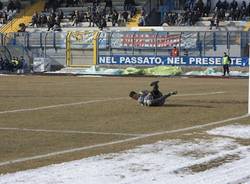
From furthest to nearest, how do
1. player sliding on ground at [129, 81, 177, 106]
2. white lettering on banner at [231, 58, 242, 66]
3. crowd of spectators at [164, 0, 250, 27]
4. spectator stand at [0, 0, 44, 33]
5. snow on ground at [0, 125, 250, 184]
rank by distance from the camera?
spectator stand at [0, 0, 44, 33]
crowd of spectators at [164, 0, 250, 27]
white lettering on banner at [231, 58, 242, 66]
player sliding on ground at [129, 81, 177, 106]
snow on ground at [0, 125, 250, 184]

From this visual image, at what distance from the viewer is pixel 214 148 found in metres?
10.4

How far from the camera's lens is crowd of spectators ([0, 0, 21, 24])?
203 ft

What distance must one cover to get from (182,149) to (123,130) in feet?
10.3

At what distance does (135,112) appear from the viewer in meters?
17.0

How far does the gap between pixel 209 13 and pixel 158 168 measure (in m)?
48.0

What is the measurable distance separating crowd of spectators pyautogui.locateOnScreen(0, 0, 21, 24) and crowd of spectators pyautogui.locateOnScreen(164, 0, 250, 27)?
15682mm

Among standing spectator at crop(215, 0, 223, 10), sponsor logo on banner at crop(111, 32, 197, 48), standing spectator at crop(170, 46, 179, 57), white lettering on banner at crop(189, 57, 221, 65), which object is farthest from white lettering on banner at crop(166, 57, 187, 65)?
standing spectator at crop(215, 0, 223, 10)

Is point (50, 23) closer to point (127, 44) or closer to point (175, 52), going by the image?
point (127, 44)

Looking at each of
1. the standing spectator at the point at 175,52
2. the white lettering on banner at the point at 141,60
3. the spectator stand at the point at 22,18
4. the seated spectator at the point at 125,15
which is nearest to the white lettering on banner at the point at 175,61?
the standing spectator at the point at 175,52

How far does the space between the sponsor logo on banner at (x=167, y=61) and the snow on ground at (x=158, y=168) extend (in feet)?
121

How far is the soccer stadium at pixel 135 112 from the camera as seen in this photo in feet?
28.3

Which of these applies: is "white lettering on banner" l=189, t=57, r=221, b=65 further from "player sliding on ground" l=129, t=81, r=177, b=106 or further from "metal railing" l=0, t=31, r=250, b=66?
"player sliding on ground" l=129, t=81, r=177, b=106

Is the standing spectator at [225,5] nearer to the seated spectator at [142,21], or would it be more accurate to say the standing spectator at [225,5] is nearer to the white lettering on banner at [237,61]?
the seated spectator at [142,21]

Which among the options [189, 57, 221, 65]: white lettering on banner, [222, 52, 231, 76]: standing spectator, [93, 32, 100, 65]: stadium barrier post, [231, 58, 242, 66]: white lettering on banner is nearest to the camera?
[222, 52, 231, 76]: standing spectator
